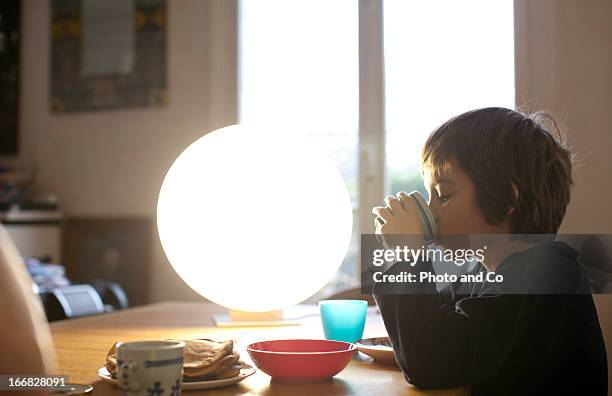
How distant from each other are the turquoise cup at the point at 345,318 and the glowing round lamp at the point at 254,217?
0.10 metres

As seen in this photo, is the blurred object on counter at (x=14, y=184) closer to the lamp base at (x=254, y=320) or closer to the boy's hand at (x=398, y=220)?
the lamp base at (x=254, y=320)

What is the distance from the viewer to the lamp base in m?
1.26

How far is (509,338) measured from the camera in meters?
0.81

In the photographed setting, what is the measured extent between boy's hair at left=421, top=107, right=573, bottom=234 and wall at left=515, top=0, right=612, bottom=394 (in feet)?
3.19

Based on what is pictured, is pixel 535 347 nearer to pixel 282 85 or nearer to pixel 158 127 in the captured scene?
pixel 282 85

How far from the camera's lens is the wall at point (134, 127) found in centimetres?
261

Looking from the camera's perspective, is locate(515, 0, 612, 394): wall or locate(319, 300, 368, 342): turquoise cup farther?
locate(515, 0, 612, 394): wall

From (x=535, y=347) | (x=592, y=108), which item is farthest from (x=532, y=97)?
(x=535, y=347)

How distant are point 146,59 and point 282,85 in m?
0.58

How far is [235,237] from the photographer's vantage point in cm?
102

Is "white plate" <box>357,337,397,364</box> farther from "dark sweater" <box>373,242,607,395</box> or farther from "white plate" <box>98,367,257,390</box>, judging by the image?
"white plate" <box>98,367,257,390</box>

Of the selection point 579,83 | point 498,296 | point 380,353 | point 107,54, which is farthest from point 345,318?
point 107,54

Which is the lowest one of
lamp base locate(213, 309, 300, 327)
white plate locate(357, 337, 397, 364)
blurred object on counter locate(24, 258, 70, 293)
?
blurred object on counter locate(24, 258, 70, 293)

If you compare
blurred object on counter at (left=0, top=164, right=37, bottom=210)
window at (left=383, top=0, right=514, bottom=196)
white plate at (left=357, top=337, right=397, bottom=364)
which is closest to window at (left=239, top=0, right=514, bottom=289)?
window at (left=383, top=0, right=514, bottom=196)
